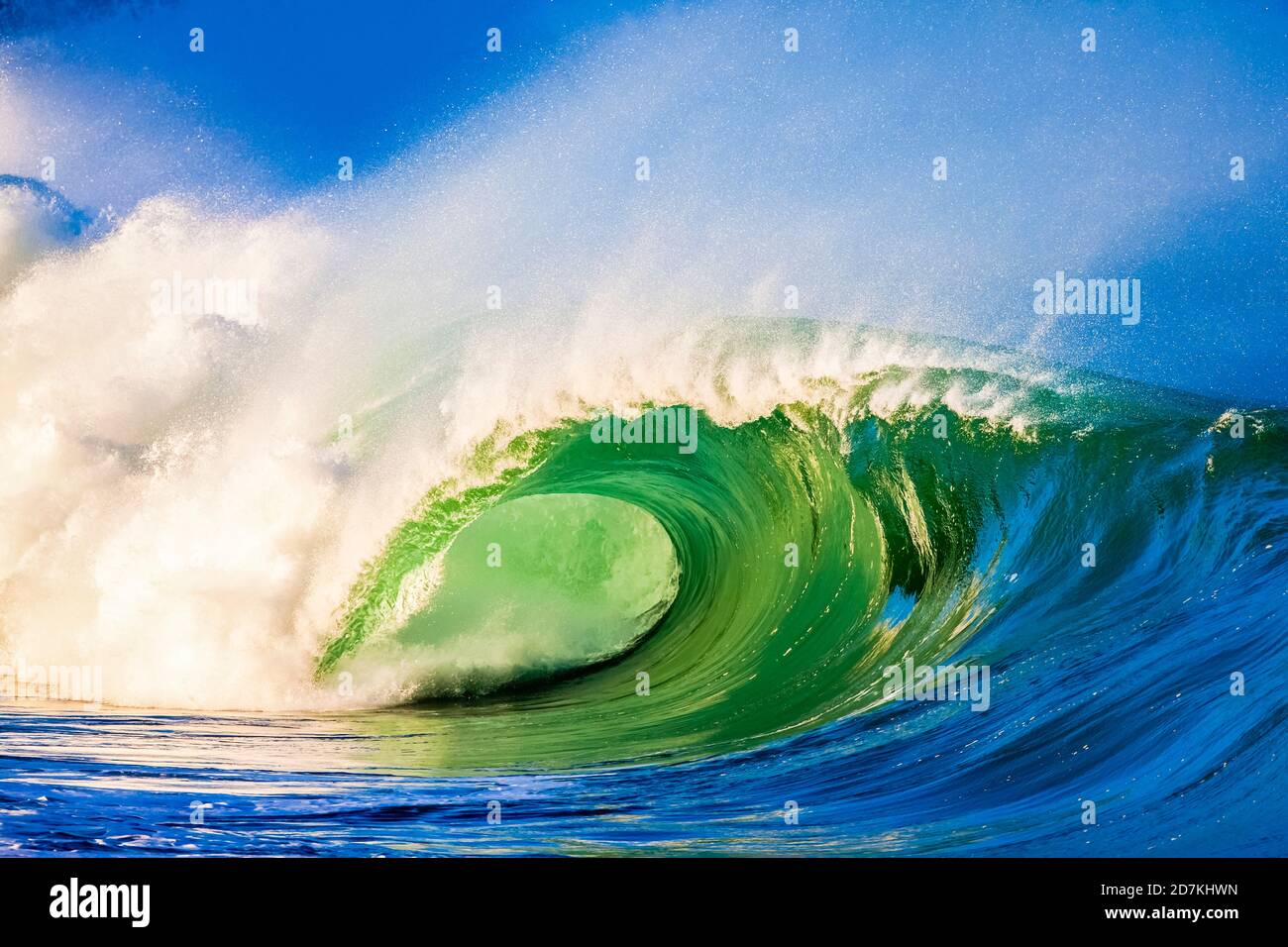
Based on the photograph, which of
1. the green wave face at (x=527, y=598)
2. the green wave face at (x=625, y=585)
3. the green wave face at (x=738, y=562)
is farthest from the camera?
the green wave face at (x=527, y=598)

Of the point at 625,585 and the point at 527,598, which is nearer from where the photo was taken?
A: the point at 527,598

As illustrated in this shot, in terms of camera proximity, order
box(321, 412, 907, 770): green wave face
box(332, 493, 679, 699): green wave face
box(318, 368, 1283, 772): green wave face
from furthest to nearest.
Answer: box(332, 493, 679, 699): green wave face, box(321, 412, 907, 770): green wave face, box(318, 368, 1283, 772): green wave face

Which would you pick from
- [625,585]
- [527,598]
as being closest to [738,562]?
[625,585]

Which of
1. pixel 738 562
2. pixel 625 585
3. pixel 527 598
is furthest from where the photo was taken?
pixel 625 585

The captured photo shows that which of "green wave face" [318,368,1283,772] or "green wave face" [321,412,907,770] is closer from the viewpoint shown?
"green wave face" [318,368,1283,772]

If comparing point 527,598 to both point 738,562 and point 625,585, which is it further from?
point 738,562

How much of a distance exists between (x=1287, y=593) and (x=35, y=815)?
7.35 metres

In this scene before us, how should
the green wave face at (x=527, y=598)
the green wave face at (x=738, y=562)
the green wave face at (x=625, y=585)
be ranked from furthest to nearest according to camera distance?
1. the green wave face at (x=527, y=598)
2. the green wave face at (x=625, y=585)
3. the green wave face at (x=738, y=562)

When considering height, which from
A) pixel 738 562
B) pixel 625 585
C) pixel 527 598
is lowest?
pixel 527 598

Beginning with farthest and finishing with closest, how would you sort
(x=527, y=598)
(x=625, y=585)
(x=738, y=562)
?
(x=625, y=585) → (x=527, y=598) → (x=738, y=562)

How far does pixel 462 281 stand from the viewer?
11422 mm

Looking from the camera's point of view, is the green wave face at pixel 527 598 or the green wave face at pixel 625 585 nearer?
the green wave face at pixel 625 585

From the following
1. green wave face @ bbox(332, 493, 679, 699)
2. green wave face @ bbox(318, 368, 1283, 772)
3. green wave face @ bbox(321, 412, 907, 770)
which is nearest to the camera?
green wave face @ bbox(318, 368, 1283, 772)

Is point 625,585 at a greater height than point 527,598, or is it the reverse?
point 625,585
